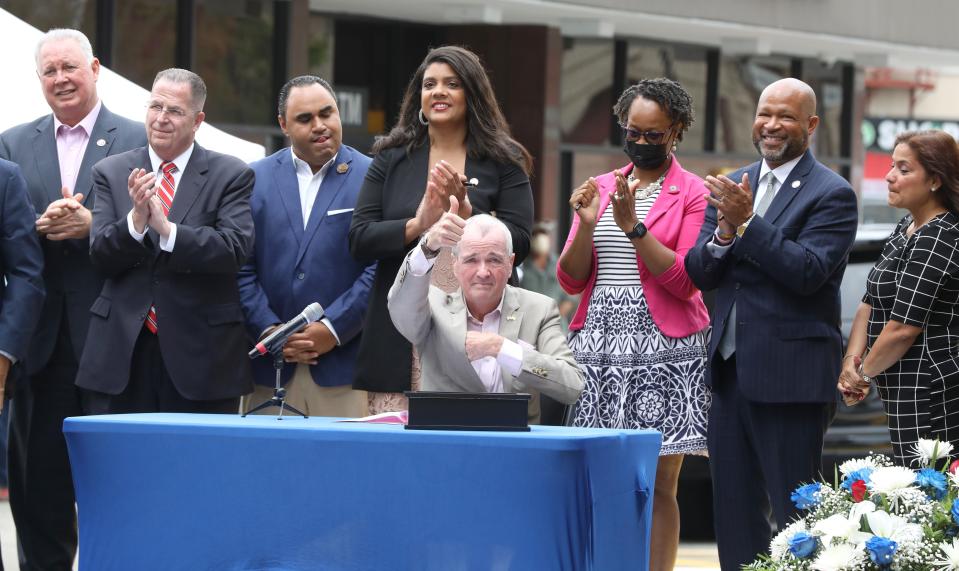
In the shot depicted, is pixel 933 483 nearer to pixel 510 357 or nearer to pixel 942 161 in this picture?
pixel 510 357

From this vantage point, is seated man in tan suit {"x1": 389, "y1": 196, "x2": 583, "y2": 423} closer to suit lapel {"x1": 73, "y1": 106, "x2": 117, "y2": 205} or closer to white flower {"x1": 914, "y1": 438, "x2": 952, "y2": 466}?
white flower {"x1": 914, "y1": 438, "x2": 952, "y2": 466}

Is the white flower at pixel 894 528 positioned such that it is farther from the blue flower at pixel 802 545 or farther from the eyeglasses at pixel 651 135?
the eyeglasses at pixel 651 135

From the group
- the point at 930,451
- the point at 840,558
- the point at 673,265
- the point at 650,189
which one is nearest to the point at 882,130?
the point at 650,189

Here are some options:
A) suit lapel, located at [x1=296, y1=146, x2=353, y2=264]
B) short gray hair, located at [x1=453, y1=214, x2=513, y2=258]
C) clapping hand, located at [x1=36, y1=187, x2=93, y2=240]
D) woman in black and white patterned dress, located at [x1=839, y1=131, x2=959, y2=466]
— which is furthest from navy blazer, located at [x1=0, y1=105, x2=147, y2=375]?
woman in black and white patterned dress, located at [x1=839, y1=131, x2=959, y2=466]

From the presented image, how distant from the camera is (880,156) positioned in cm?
2603

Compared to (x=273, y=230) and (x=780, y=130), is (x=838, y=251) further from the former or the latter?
(x=273, y=230)

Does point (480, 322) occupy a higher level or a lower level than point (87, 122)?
lower

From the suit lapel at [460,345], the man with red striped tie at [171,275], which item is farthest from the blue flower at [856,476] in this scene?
the man with red striped tie at [171,275]

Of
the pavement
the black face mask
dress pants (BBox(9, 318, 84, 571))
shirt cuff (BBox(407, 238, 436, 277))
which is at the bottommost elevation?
the pavement

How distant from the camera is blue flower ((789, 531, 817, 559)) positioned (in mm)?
4715

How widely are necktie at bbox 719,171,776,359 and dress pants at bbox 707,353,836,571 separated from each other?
0.04m

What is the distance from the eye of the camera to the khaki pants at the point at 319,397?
7035mm

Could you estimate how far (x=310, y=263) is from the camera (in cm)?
707

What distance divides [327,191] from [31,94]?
1.78 metres
